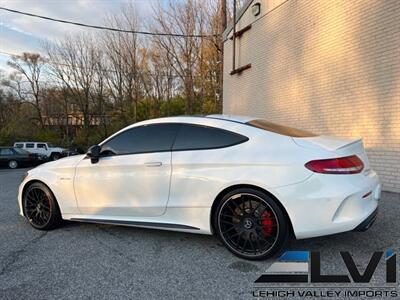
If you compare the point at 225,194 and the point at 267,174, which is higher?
the point at 267,174

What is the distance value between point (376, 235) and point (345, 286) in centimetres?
145

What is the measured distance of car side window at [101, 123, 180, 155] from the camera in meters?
3.79

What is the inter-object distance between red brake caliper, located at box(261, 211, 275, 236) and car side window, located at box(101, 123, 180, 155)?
1.28 metres

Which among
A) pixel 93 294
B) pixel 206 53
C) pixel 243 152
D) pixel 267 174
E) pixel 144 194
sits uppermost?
pixel 206 53

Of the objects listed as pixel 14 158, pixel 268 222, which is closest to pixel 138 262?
pixel 268 222

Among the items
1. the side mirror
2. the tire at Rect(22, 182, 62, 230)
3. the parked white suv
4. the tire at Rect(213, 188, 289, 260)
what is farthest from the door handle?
the parked white suv

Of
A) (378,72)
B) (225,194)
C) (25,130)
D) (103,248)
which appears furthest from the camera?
(25,130)

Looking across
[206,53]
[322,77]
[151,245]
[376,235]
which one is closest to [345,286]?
[376,235]

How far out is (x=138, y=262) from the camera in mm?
3279

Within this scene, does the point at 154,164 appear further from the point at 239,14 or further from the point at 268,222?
the point at 239,14

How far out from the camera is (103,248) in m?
3.68

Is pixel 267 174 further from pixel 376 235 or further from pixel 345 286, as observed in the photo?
pixel 376 235

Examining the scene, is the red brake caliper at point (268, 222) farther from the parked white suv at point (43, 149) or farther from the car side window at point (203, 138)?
the parked white suv at point (43, 149)

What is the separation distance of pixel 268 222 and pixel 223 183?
1.89ft
